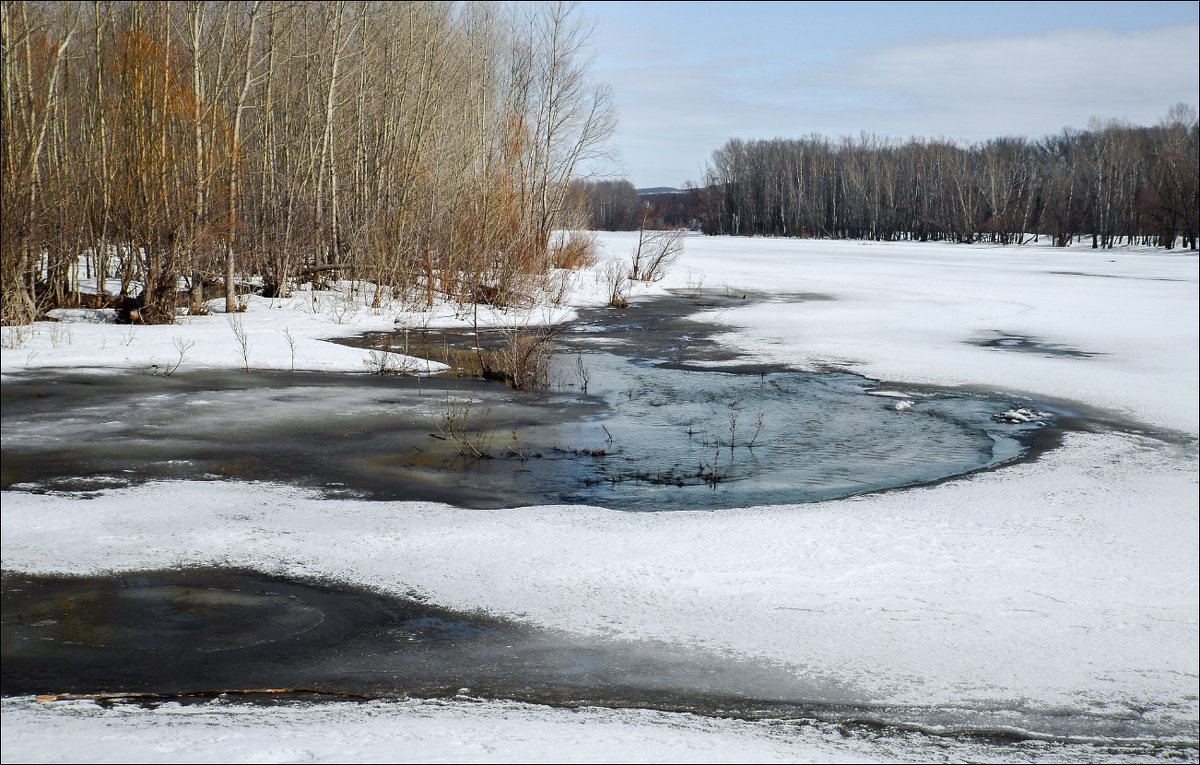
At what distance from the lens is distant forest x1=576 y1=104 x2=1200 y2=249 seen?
7044 cm

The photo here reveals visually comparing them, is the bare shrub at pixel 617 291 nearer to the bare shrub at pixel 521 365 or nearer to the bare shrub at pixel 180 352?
the bare shrub at pixel 521 365

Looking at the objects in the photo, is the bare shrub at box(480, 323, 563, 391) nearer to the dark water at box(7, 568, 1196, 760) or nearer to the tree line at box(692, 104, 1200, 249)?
the dark water at box(7, 568, 1196, 760)

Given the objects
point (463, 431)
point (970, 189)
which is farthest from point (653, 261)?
point (970, 189)

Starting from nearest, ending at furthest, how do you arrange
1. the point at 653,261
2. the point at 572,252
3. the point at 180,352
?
the point at 180,352
the point at 572,252
the point at 653,261

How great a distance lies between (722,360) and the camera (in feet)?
52.0

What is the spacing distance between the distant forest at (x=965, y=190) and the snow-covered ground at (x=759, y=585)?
50449 mm

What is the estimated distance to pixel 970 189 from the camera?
8438 cm

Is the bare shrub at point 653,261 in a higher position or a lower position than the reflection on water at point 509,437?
higher

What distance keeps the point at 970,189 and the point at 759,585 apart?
8564 centimetres

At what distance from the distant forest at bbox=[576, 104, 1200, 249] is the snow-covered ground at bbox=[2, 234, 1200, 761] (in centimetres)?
5045

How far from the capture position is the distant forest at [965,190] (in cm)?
7044

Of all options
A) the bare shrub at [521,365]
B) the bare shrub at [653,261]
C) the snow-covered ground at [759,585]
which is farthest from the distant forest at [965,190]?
the snow-covered ground at [759,585]

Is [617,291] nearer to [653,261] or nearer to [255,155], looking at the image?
[653,261]

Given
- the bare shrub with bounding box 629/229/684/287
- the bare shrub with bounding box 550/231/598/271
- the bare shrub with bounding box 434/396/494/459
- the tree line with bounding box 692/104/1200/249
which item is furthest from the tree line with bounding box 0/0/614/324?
the tree line with bounding box 692/104/1200/249
